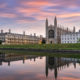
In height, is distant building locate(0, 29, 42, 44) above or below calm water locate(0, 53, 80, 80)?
above

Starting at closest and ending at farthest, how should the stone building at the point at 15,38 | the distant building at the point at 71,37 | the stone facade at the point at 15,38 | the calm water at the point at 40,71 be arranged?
the calm water at the point at 40,71 → the distant building at the point at 71,37 → the stone facade at the point at 15,38 → the stone building at the point at 15,38

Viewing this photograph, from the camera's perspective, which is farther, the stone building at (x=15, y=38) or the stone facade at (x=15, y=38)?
the stone building at (x=15, y=38)

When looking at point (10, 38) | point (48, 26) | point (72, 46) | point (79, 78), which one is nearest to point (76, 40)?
point (48, 26)

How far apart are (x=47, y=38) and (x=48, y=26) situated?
9.44 meters

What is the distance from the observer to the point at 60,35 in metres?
122

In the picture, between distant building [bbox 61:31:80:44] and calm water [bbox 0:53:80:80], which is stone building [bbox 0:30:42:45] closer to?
distant building [bbox 61:31:80:44]

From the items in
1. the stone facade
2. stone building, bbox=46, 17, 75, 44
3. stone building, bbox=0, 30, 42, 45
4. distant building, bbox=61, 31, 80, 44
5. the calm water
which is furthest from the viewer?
stone building, bbox=0, 30, 42, 45

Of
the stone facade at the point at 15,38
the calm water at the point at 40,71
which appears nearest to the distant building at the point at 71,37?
the stone facade at the point at 15,38

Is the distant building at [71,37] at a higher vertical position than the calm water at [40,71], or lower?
higher

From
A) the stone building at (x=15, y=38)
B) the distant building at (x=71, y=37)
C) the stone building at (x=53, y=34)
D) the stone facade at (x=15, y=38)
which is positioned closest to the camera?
the distant building at (x=71, y=37)

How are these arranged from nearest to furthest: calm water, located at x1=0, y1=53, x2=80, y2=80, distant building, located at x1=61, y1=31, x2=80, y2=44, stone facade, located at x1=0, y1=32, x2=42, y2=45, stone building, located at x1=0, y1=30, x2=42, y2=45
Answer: calm water, located at x1=0, y1=53, x2=80, y2=80, distant building, located at x1=61, y1=31, x2=80, y2=44, stone facade, located at x1=0, y1=32, x2=42, y2=45, stone building, located at x1=0, y1=30, x2=42, y2=45

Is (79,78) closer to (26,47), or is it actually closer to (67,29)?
(26,47)

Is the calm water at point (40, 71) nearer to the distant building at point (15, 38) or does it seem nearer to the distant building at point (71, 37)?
the distant building at point (71, 37)

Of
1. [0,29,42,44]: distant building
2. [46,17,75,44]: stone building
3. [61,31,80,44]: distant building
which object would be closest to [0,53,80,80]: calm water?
[61,31,80,44]: distant building
